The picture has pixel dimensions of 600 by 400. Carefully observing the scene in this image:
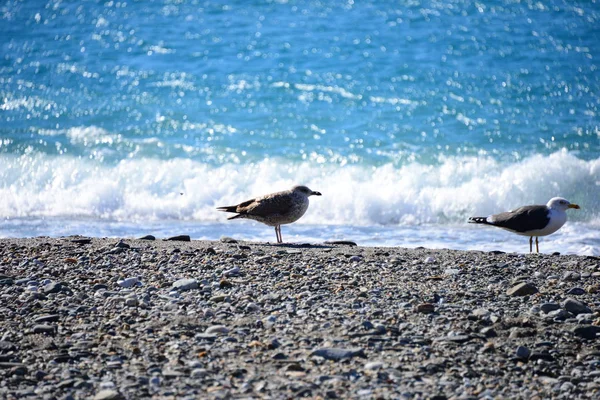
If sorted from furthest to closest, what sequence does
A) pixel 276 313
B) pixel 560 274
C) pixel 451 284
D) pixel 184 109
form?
pixel 184 109 → pixel 560 274 → pixel 451 284 → pixel 276 313

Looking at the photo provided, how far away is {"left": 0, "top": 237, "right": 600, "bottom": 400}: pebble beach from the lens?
4.14 metres

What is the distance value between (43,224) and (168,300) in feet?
16.7

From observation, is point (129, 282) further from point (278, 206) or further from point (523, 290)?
point (523, 290)

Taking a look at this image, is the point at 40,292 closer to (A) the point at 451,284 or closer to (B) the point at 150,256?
(B) the point at 150,256

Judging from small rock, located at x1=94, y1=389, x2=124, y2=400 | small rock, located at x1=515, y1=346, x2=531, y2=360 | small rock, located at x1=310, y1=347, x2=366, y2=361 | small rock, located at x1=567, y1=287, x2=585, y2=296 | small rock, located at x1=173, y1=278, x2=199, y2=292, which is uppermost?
small rock, located at x1=173, y1=278, x2=199, y2=292

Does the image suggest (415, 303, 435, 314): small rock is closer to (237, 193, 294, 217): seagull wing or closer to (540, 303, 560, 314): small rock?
(540, 303, 560, 314): small rock

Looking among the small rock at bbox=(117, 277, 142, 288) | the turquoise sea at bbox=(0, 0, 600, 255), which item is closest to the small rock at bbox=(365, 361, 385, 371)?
the small rock at bbox=(117, 277, 142, 288)

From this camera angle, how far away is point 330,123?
45.8 feet

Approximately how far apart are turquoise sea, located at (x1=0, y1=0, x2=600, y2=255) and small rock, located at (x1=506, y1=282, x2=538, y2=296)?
3.08 meters

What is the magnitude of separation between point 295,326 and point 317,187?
22.7 ft

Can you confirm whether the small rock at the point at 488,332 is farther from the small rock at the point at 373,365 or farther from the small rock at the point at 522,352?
the small rock at the point at 373,365

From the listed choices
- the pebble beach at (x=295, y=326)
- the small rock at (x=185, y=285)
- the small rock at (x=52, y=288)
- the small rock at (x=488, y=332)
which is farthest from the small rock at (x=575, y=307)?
the small rock at (x=52, y=288)

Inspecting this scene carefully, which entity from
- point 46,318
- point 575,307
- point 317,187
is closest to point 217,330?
point 46,318

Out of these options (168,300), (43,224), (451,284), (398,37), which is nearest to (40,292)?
(168,300)
